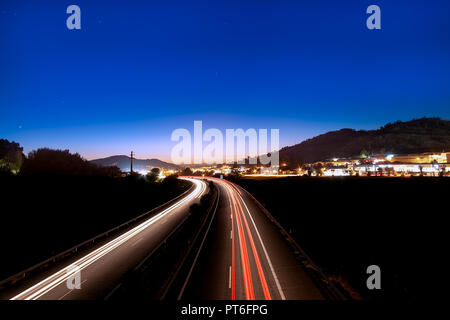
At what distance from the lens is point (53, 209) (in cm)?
2414

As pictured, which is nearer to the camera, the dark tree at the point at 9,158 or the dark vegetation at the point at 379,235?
the dark vegetation at the point at 379,235

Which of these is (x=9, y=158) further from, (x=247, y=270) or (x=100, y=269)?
(x=247, y=270)

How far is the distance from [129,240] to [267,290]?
1335 centimetres

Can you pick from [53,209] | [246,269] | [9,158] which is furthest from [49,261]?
[9,158]

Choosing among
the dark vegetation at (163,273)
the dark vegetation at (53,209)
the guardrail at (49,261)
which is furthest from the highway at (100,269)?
the dark vegetation at (53,209)

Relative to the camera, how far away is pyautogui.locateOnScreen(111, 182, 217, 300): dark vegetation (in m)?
10.1

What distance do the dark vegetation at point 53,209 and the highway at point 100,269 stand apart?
2.46 m

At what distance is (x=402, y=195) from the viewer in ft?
93.6

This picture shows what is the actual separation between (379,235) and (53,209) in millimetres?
34087

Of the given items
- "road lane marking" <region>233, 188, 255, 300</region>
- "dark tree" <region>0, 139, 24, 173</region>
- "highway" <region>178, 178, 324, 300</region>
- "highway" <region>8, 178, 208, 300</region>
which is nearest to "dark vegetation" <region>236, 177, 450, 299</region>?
"highway" <region>178, 178, 324, 300</region>

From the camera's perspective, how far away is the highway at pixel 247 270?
10.2m

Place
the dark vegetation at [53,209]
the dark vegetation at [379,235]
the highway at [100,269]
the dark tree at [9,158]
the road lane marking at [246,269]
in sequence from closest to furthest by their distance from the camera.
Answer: the road lane marking at [246,269]
the highway at [100,269]
the dark vegetation at [379,235]
the dark vegetation at [53,209]
the dark tree at [9,158]

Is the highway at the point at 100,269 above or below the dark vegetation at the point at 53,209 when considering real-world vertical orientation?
below

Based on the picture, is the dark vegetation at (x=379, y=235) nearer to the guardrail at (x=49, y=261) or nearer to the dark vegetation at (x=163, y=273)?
the dark vegetation at (x=163, y=273)
